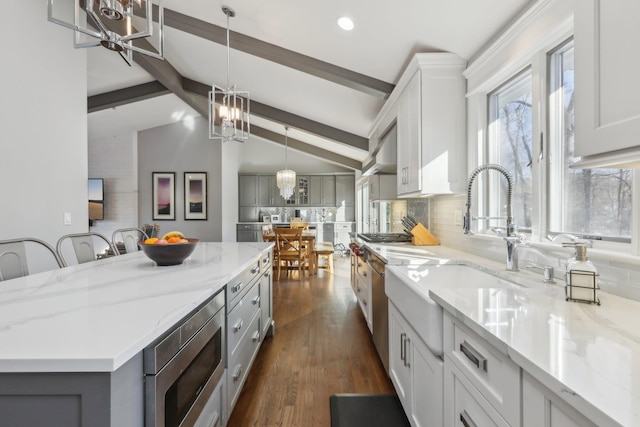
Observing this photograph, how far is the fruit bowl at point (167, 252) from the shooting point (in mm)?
1656

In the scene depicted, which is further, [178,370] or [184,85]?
[184,85]

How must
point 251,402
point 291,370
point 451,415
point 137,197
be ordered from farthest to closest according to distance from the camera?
1. point 137,197
2. point 291,370
3. point 251,402
4. point 451,415

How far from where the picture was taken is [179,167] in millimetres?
7180

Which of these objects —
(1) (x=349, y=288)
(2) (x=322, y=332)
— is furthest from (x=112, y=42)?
(1) (x=349, y=288)

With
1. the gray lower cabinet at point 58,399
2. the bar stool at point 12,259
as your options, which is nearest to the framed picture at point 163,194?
the bar stool at point 12,259

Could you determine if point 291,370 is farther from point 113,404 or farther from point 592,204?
point 592,204

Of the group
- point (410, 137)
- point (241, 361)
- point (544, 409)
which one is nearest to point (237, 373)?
point (241, 361)

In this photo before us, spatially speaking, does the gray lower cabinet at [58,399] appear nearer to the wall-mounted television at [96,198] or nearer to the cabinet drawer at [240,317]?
the cabinet drawer at [240,317]

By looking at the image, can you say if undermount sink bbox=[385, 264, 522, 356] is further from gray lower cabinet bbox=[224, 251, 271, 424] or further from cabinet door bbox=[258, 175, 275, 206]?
cabinet door bbox=[258, 175, 275, 206]

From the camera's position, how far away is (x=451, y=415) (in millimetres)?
1088

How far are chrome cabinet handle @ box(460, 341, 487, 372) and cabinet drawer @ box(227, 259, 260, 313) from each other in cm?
109

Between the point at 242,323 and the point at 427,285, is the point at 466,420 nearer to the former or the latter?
the point at 427,285

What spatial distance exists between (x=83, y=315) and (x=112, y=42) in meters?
1.40

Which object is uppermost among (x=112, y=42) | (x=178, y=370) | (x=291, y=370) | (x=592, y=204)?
(x=112, y=42)
